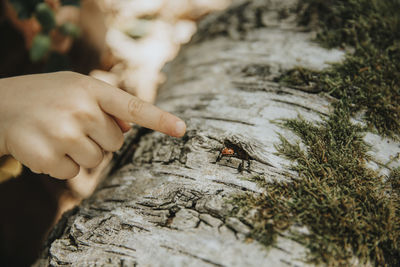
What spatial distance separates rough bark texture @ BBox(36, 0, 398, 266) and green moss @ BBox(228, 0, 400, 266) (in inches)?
2.9

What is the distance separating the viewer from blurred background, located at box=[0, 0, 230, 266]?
2917 mm

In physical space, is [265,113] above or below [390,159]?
above

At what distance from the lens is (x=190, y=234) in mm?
1250

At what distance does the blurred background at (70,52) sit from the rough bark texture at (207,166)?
41.9 inches

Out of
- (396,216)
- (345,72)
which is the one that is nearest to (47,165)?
(396,216)

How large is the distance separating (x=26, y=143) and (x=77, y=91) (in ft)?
1.27

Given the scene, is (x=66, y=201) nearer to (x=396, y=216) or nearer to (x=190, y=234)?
(x=190, y=234)

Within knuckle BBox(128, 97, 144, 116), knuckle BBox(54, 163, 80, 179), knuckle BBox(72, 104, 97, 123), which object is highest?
knuckle BBox(128, 97, 144, 116)

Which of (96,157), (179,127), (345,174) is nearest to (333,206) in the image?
(345,174)

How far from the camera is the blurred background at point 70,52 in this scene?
115 inches

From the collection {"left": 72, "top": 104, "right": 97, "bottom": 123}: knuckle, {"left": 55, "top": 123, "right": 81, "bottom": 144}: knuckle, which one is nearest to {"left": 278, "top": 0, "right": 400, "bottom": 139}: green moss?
{"left": 72, "top": 104, "right": 97, "bottom": 123}: knuckle

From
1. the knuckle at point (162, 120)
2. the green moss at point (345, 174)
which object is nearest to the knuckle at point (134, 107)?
the knuckle at point (162, 120)

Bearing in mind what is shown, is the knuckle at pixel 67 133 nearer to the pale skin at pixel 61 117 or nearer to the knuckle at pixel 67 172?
the pale skin at pixel 61 117

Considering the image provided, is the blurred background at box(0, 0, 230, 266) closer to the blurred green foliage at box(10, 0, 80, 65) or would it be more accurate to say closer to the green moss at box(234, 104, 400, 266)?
the blurred green foliage at box(10, 0, 80, 65)
